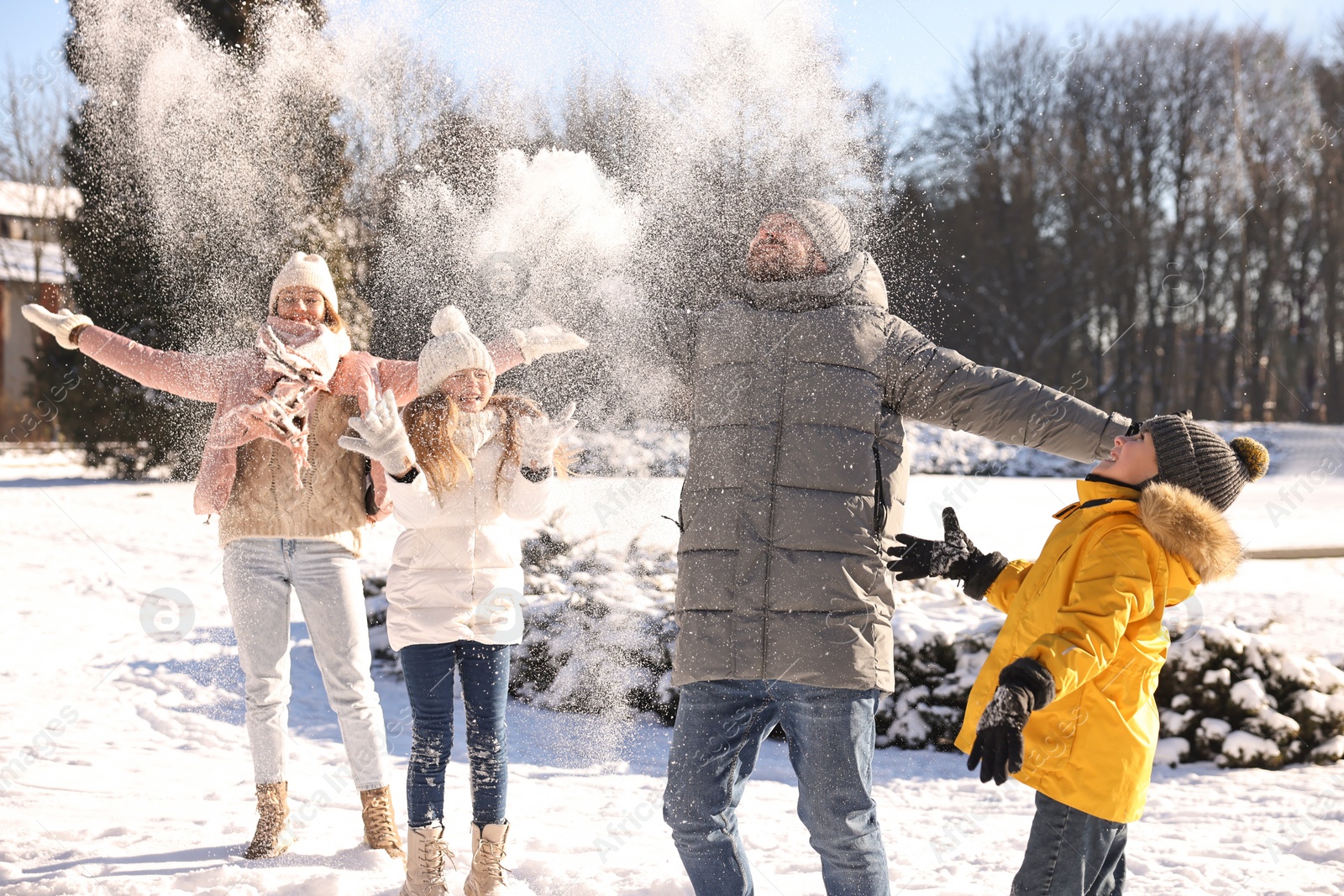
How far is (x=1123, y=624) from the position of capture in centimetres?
206

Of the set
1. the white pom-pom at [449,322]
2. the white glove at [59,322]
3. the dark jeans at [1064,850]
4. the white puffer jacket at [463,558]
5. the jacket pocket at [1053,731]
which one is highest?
the white pom-pom at [449,322]

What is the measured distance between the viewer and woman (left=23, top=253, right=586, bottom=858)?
3.25 metres

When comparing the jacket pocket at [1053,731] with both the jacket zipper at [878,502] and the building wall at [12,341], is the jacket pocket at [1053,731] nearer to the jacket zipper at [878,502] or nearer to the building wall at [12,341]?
the jacket zipper at [878,502]

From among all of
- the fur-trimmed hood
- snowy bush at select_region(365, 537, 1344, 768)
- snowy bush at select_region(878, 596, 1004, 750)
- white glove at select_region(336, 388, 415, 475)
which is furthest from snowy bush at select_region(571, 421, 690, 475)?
the fur-trimmed hood

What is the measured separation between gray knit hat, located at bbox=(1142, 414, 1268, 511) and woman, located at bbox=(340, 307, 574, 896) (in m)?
1.53

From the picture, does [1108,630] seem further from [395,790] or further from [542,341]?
[395,790]

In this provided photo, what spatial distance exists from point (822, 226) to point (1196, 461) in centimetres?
100

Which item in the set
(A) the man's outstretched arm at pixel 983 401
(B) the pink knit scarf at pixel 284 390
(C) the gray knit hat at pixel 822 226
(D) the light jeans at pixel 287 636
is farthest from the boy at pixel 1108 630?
(B) the pink knit scarf at pixel 284 390

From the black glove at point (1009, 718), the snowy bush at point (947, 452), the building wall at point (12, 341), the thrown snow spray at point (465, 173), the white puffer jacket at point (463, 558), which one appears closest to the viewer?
the black glove at point (1009, 718)

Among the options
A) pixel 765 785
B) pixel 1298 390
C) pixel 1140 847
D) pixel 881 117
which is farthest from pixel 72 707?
pixel 1298 390

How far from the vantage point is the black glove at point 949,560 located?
2389 millimetres

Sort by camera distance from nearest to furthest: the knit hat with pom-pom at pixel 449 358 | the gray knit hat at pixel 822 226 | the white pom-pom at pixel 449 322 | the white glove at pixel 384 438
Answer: the gray knit hat at pixel 822 226, the white glove at pixel 384 438, the knit hat with pom-pom at pixel 449 358, the white pom-pom at pixel 449 322

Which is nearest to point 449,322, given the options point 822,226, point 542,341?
point 542,341

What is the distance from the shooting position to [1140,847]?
3906mm
